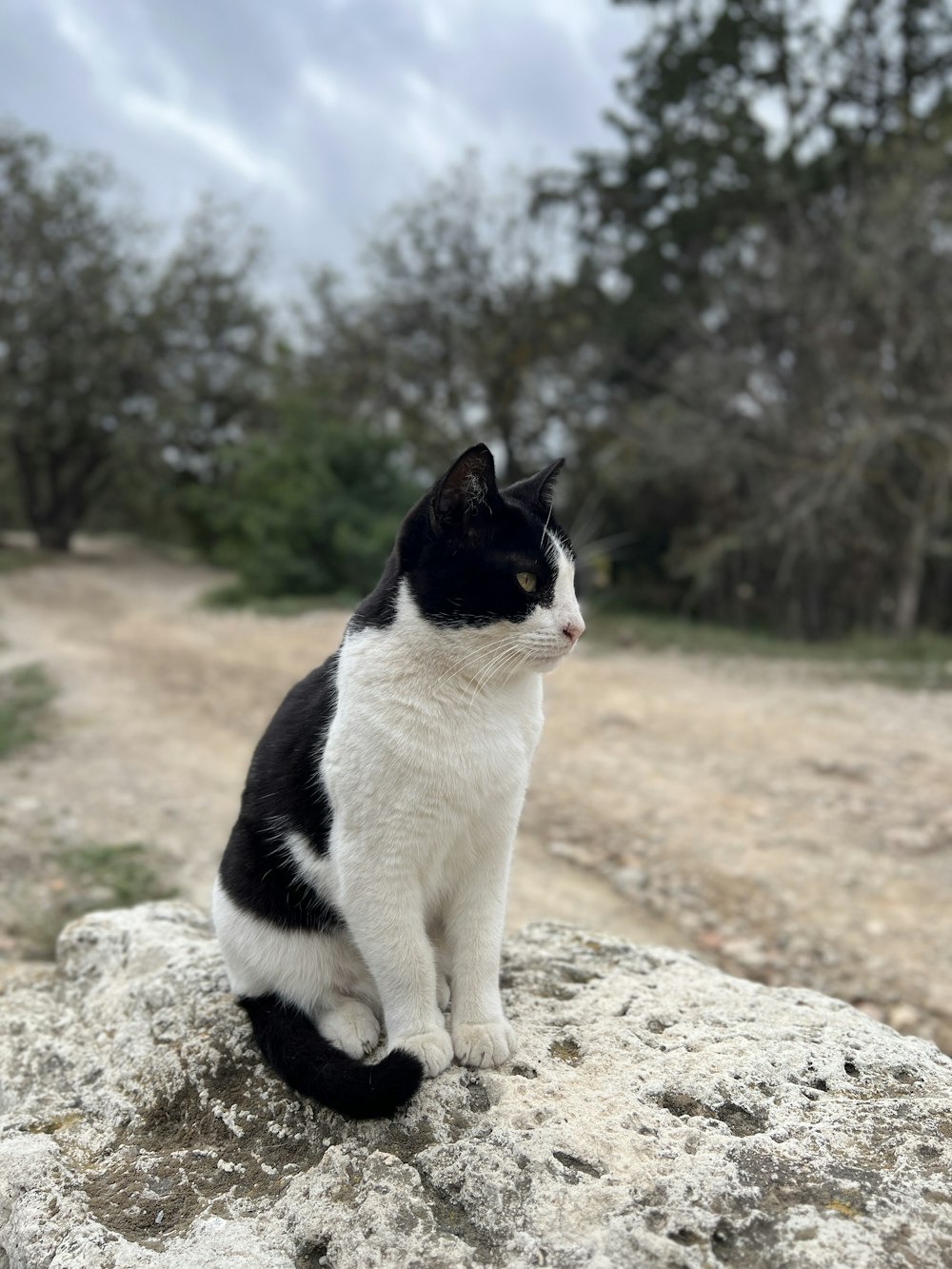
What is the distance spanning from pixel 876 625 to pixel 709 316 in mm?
6420

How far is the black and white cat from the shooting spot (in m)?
2.14

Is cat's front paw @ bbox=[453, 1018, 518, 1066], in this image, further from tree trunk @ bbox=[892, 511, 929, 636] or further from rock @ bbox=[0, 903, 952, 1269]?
tree trunk @ bbox=[892, 511, 929, 636]

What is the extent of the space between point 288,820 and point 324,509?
47.9 ft

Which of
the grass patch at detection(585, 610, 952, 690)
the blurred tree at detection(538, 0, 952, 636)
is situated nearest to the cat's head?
the grass patch at detection(585, 610, 952, 690)

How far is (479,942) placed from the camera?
233 cm

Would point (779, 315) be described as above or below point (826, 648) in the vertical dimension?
above

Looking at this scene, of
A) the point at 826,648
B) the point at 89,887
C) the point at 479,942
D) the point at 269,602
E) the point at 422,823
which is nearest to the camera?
the point at 422,823

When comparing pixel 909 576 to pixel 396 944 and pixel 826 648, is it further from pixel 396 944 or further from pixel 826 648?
pixel 396 944

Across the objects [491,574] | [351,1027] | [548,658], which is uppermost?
[491,574]

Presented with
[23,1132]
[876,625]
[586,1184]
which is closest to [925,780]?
[586,1184]

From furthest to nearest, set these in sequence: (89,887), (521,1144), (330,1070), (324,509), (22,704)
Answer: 1. (324,509)
2. (22,704)
3. (89,887)
4. (330,1070)
5. (521,1144)

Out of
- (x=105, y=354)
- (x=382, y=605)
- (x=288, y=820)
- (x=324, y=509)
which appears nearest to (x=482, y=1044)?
(x=288, y=820)

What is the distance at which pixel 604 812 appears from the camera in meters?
6.75

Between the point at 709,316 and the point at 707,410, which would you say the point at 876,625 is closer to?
the point at 707,410
